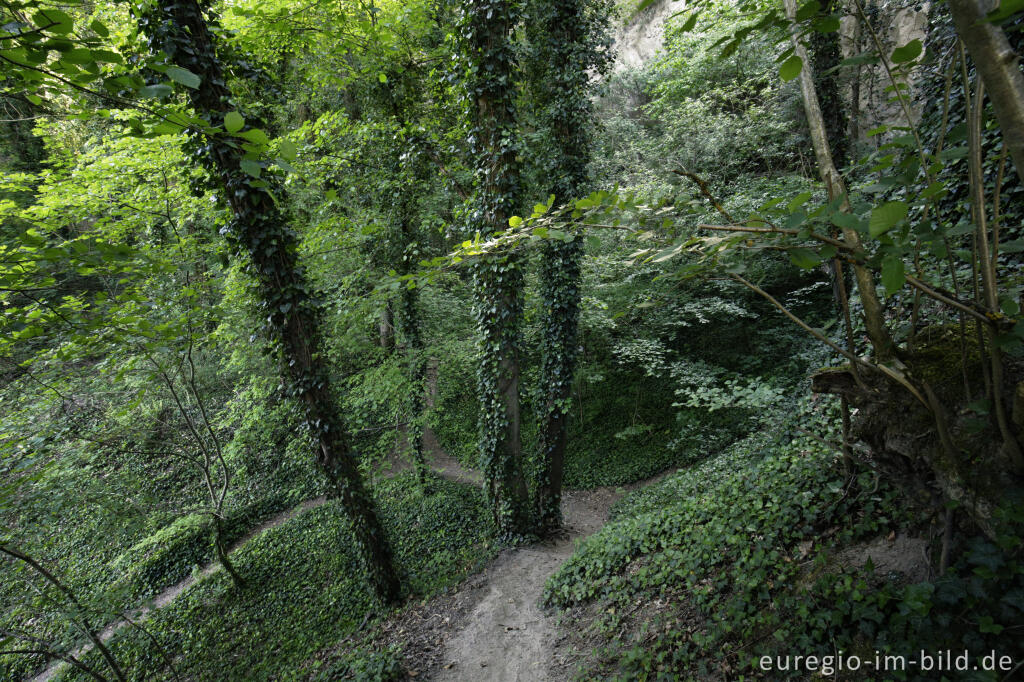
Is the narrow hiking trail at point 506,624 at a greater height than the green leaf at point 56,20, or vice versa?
the green leaf at point 56,20

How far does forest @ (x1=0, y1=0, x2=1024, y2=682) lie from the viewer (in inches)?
68.4

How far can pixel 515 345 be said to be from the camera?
6434 millimetres

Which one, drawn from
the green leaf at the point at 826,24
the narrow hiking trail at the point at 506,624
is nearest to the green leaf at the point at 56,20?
the green leaf at the point at 826,24

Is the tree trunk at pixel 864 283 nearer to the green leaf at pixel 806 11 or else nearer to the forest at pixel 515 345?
the forest at pixel 515 345

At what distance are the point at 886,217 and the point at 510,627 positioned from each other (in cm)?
548

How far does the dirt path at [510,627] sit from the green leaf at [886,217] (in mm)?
4546

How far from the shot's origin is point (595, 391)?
13203mm

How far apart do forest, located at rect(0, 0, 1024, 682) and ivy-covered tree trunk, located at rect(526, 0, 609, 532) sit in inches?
2.2

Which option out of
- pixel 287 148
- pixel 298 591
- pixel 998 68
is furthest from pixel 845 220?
pixel 298 591

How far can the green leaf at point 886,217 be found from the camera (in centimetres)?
105

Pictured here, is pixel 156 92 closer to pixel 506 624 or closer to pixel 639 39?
pixel 506 624

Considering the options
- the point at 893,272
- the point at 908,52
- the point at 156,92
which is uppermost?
the point at 156,92

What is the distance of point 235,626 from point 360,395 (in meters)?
4.50

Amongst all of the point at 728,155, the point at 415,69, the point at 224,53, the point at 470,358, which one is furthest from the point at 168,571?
the point at 728,155
